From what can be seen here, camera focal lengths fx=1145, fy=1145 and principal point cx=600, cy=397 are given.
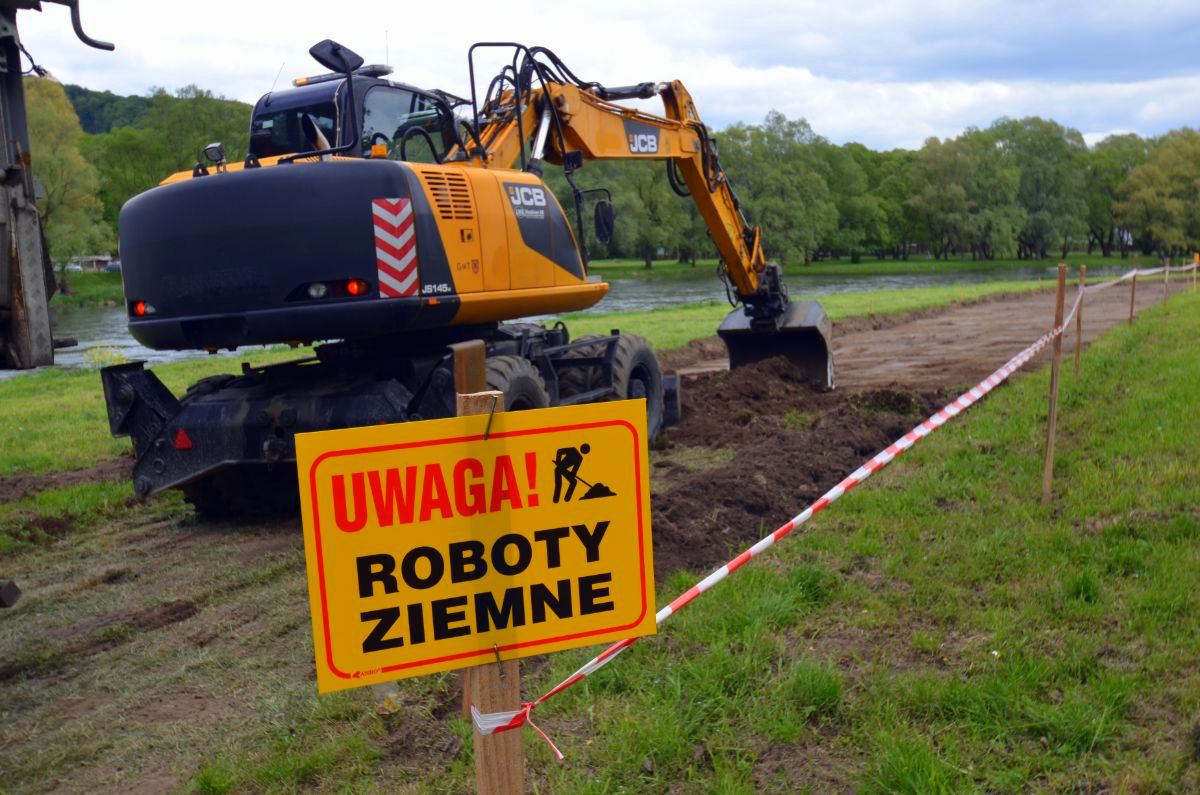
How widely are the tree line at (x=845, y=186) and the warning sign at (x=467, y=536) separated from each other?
45.9 m

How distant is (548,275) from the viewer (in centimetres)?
879

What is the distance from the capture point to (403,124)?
327 inches

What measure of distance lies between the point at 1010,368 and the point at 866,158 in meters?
107

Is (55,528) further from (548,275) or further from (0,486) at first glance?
(548,275)

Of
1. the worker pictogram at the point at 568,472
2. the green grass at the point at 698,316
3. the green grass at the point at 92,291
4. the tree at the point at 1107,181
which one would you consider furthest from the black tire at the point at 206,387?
the tree at the point at 1107,181

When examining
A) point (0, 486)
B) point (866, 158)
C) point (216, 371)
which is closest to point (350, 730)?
point (0, 486)

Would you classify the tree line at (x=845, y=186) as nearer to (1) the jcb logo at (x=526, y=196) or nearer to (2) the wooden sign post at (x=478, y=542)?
(1) the jcb logo at (x=526, y=196)

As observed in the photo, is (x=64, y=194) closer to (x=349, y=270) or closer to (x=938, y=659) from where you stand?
(x=349, y=270)

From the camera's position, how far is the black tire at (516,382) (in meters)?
7.98

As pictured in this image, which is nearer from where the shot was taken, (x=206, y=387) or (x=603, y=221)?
(x=206, y=387)

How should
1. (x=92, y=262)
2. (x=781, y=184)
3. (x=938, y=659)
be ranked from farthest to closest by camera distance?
(x=781, y=184) → (x=92, y=262) → (x=938, y=659)

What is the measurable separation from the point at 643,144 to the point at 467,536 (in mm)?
9087

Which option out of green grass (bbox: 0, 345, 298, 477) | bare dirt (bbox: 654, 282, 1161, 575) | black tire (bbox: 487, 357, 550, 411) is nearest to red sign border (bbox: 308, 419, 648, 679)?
bare dirt (bbox: 654, 282, 1161, 575)

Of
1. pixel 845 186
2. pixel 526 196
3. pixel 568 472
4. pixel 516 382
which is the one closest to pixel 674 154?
pixel 526 196
